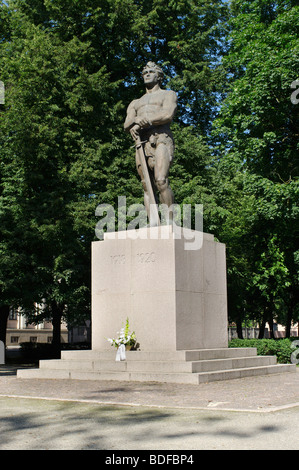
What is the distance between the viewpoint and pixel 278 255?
2314 centimetres

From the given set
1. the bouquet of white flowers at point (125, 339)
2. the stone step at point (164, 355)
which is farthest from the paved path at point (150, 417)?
the bouquet of white flowers at point (125, 339)

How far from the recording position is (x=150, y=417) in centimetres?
675

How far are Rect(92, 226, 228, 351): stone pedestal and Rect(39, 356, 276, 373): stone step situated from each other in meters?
0.87

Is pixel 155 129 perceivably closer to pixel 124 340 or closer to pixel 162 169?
pixel 162 169

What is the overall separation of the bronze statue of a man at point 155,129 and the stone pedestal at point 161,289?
3.75 feet

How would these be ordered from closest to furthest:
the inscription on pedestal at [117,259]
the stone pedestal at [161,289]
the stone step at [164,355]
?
the stone step at [164,355]
the stone pedestal at [161,289]
the inscription on pedestal at [117,259]

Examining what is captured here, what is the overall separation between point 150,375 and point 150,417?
464cm

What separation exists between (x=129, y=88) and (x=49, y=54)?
214 inches

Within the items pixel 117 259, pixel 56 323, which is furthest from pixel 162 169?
pixel 56 323

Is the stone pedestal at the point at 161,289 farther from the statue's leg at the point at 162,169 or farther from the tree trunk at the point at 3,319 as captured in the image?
the tree trunk at the point at 3,319

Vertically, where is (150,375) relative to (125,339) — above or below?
below

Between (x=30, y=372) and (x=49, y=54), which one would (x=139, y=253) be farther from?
(x=49, y=54)

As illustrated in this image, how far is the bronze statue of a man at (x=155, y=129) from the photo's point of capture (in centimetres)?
1359

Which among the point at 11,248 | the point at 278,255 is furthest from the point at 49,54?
the point at 278,255
